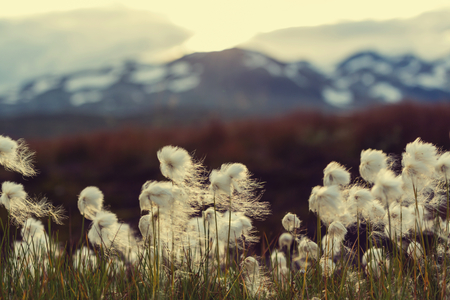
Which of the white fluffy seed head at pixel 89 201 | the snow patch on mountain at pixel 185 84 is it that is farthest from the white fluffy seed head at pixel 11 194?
the snow patch on mountain at pixel 185 84

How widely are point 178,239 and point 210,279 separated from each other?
307mm

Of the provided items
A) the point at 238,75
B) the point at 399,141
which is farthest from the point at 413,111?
the point at 238,75

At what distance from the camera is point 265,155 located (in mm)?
10281

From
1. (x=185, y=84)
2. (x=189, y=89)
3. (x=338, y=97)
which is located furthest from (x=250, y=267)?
(x=338, y=97)

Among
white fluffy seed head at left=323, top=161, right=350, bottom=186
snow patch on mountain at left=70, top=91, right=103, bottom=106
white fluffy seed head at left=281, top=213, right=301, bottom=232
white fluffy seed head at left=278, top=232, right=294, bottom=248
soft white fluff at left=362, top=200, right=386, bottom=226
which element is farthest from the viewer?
snow patch on mountain at left=70, top=91, right=103, bottom=106

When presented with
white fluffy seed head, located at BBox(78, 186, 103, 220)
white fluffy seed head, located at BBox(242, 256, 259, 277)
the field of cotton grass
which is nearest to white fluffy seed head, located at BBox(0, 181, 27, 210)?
the field of cotton grass

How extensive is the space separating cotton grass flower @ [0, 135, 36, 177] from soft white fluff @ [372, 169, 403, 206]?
2020 mm

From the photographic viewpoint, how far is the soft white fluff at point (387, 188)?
210 cm

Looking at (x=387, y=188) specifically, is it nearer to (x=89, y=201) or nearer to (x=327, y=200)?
(x=327, y=200)

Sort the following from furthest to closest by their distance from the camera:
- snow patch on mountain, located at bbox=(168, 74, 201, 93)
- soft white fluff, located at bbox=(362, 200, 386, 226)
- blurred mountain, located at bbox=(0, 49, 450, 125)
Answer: snow patch on mountain, located at bbox=(168, 74, 201, 93), blurred mountain, located at bbox=(0, 49, 450, 125), soft white fluff, located at bbox=(362, 200, 386, 226)

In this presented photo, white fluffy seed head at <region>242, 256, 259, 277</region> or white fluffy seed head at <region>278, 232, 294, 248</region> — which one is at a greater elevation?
white fluffy seed head at <region>278, 232, 294, 248</region>

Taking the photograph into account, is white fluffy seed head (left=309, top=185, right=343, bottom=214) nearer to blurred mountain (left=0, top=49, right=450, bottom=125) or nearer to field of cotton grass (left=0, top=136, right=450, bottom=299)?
field of cotton grass (left=0, top=136, right=450, bottom=299)

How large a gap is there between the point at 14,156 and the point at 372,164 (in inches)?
83.9

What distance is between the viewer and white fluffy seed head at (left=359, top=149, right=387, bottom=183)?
2262 mm
